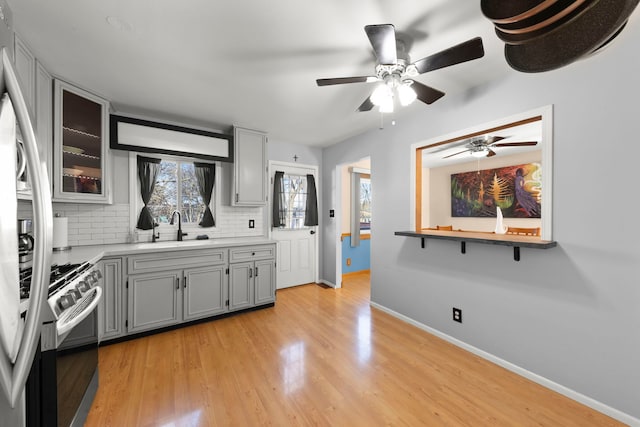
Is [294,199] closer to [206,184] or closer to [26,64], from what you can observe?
[206,184]

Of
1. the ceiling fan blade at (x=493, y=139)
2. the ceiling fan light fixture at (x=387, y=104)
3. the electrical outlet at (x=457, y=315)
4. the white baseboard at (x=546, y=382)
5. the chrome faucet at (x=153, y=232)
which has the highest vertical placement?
the ceiling fan blade at (x=493, y=139)

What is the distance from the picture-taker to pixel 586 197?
173 centimetres

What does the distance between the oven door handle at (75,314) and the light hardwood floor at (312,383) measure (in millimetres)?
696

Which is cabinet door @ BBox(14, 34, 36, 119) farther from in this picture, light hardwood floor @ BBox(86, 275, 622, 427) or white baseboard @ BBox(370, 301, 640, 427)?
white baseboard @ BBox(370, 301, 640, 427)

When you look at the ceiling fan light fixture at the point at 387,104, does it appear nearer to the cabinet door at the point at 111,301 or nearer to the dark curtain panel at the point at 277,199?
the dark curtain panel at the point at 277,199

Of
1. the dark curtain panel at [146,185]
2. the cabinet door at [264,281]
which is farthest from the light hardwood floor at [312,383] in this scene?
the dark curtain panel at [146,185]

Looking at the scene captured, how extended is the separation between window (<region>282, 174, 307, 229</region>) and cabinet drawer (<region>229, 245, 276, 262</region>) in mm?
892

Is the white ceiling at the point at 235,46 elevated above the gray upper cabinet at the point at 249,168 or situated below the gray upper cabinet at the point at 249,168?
above

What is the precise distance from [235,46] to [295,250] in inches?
121

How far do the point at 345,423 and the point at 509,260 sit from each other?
1728 mm

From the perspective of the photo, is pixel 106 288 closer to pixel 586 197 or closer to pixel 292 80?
pixel 292 80

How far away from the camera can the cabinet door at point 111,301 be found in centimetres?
237

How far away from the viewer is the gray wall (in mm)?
1568

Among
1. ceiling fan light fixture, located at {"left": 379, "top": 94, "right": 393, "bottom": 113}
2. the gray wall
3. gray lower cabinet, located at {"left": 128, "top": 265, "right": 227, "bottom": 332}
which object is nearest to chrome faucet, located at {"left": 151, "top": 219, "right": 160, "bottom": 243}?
gray lower cabinet, located at {"left": 128, "top": 265, "right": 227, "bottom": 332}
